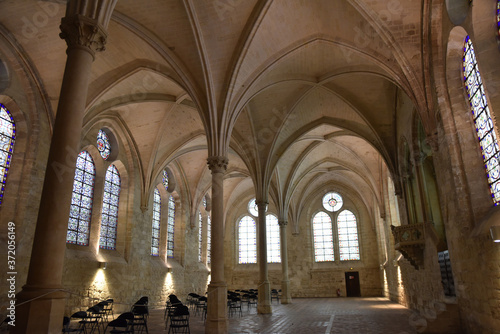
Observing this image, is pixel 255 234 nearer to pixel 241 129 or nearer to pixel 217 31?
pixel 241 129

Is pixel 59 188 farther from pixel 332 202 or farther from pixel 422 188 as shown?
pixel 332 202

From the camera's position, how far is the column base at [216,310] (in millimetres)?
9352

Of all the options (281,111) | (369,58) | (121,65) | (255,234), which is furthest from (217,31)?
(255,234)

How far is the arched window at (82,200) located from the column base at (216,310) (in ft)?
21.8

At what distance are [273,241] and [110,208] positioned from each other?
14910 millimetres

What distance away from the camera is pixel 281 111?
15523mm

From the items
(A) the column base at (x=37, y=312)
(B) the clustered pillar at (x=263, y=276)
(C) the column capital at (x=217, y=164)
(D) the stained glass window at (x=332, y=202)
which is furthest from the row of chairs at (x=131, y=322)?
(D) the stained glass window at (x=332, y=202)

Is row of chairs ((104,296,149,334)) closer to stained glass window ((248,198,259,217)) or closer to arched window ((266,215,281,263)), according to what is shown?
arched window ((266,215,281,263))

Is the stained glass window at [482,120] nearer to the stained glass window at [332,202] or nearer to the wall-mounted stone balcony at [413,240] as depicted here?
the wall-mounted stone balcony at [413,240]

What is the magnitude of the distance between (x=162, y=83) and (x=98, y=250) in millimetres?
7180

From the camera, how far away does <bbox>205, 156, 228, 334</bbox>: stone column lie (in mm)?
9461

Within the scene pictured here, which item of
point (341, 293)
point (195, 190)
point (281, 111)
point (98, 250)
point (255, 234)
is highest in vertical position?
point (281, 111)

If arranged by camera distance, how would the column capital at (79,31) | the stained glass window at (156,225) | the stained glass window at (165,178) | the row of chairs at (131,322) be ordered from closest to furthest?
the column capital at (79,31) < the row of chairs at (131,322) < the stained glass window at (156,225) < the stained glass window at (165,178)

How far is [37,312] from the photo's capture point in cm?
430
